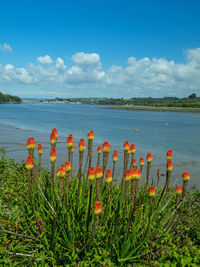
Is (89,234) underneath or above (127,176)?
underneath

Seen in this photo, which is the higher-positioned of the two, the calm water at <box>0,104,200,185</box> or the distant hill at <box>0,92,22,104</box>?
the distant hill at <box>0,92,22,104</box>

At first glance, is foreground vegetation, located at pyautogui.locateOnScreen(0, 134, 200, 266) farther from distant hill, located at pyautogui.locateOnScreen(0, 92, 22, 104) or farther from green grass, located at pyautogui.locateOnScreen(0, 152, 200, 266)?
distant hill, located at pyautogui.locateOnScreen(0, 92, 22, 104)

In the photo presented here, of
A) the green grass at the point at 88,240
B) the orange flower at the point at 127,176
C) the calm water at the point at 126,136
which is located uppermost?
the orange flower at the point at 127,176

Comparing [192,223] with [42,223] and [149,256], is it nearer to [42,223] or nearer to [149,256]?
[149,256]

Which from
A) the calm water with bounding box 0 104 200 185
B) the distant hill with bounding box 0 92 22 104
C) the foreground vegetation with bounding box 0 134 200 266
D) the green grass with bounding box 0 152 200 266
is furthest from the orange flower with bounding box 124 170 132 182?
the distant hill with bounding box 0 92 22 104

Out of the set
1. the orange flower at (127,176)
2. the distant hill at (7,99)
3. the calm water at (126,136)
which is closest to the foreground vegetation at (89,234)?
the orange flower at (127,176)

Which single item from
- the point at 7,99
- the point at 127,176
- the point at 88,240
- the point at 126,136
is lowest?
the point at 126,136

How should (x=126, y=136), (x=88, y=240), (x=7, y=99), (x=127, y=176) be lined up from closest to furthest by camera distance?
1. (x=127, y=176)
2. (x=88, y=240)
3. (x=126, y=136)
4. (x=7, y=99)

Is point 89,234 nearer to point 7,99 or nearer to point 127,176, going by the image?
point 127,176

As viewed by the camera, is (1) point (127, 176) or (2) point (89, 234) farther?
(2) point (89, 234)

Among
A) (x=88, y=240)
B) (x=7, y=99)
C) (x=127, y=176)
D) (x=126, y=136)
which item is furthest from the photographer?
(x=7, y=99)

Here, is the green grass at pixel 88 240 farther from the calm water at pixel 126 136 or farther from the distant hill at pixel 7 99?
the distant hill at pixel 7 99

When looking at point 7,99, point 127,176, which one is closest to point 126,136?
point 127,176

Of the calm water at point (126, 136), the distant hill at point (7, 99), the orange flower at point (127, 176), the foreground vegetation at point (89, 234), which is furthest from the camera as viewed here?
the distant hill at point (7, 99)
